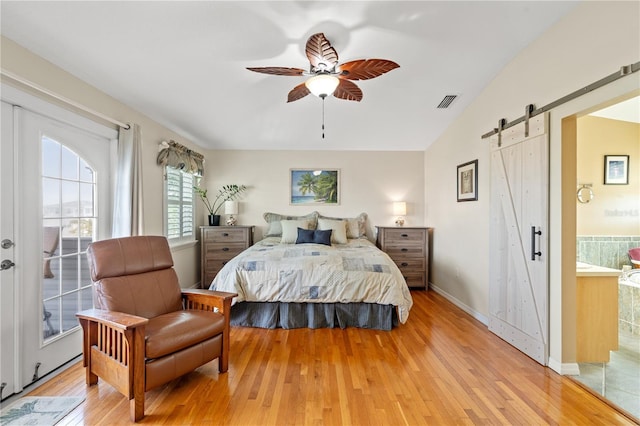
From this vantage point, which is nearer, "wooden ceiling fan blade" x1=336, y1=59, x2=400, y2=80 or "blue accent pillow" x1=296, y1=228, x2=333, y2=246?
"wooden ceiling fan blade" x1=336, y1=59, x2=400, y2=80

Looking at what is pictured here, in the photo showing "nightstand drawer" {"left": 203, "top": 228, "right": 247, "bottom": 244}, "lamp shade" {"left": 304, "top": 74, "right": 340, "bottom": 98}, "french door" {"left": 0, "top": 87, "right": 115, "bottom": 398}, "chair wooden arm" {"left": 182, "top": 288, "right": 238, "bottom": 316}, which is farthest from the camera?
"nightstand drawer" {"left": 203, "top": 228, "right": 247, "bottom": 244}

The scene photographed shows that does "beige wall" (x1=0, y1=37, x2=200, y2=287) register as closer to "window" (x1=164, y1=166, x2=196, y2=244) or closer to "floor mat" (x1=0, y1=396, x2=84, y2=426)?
"window" (x1=164, y1=166, x2=196, y2=244)

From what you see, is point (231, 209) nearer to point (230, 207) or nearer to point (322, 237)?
point (230, 207)

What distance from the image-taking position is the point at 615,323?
7.61 ft

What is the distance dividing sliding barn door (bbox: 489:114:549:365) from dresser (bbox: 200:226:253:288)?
3.46 m

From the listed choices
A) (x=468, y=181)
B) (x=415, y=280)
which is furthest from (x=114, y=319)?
(x=415, y=280)

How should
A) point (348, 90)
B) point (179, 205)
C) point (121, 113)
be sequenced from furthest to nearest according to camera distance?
point (179, 205) → point (121, 113) → point (348, 90)

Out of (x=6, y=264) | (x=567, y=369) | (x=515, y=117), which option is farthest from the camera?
(x=515, y=117)

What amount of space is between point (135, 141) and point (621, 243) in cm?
558

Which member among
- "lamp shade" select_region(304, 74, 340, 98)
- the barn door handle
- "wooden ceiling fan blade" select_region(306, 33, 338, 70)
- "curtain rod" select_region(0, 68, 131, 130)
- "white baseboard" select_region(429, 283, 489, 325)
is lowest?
"white baseboard" select_region(429, 283, 489, 325)

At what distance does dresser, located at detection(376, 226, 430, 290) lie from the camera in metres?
4.49

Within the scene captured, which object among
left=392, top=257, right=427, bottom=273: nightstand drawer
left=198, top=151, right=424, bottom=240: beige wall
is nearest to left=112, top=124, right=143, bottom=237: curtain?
left=198, top=151, right=424, bottom=240: beige wall

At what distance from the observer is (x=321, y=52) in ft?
6.22

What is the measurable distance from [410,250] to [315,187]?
196cm
